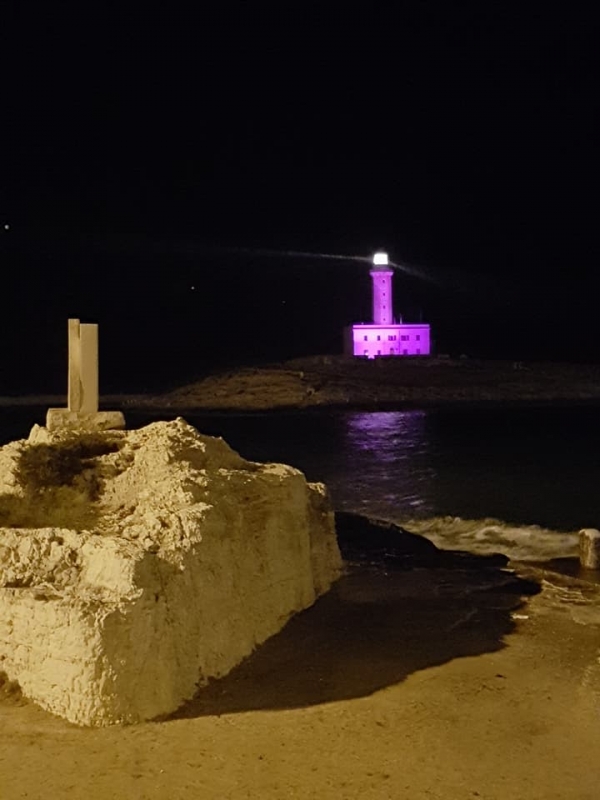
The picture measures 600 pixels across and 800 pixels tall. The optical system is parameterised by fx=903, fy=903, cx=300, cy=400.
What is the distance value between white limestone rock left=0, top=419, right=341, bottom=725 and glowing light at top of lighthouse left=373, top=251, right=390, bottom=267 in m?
67.2

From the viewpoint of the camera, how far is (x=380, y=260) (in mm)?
78812

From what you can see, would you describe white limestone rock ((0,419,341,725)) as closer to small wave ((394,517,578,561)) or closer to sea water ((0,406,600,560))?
small wave ((394,517,578,561))

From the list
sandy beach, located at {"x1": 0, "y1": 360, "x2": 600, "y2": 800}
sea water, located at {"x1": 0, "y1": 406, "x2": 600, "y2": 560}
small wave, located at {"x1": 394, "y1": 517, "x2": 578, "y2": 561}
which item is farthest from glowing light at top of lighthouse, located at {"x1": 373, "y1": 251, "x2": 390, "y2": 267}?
sandy beach, located at {"x1": 0, "y1": 360, "x2": 600, "y2": 800}

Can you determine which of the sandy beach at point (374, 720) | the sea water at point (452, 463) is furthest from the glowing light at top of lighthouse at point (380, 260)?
the sandy beach at point (374, 720)

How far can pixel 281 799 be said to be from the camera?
6.66 m

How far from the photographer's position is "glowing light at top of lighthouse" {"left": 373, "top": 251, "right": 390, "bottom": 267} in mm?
77938

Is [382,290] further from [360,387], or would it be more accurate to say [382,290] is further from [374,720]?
A: [374,720]

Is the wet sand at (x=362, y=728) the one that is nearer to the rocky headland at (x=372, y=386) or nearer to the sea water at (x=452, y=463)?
the sea water at (x=452, y=463)

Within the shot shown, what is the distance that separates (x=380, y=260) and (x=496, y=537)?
6178 cm

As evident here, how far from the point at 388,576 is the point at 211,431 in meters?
35.8

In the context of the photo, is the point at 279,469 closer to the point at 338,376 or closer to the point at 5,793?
the point at 5,793

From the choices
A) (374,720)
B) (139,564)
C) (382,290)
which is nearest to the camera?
(139,564)

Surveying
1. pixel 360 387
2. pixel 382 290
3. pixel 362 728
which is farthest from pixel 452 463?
pixel 382 290

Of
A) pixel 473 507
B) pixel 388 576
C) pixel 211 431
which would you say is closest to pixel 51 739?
pixel 388 576
